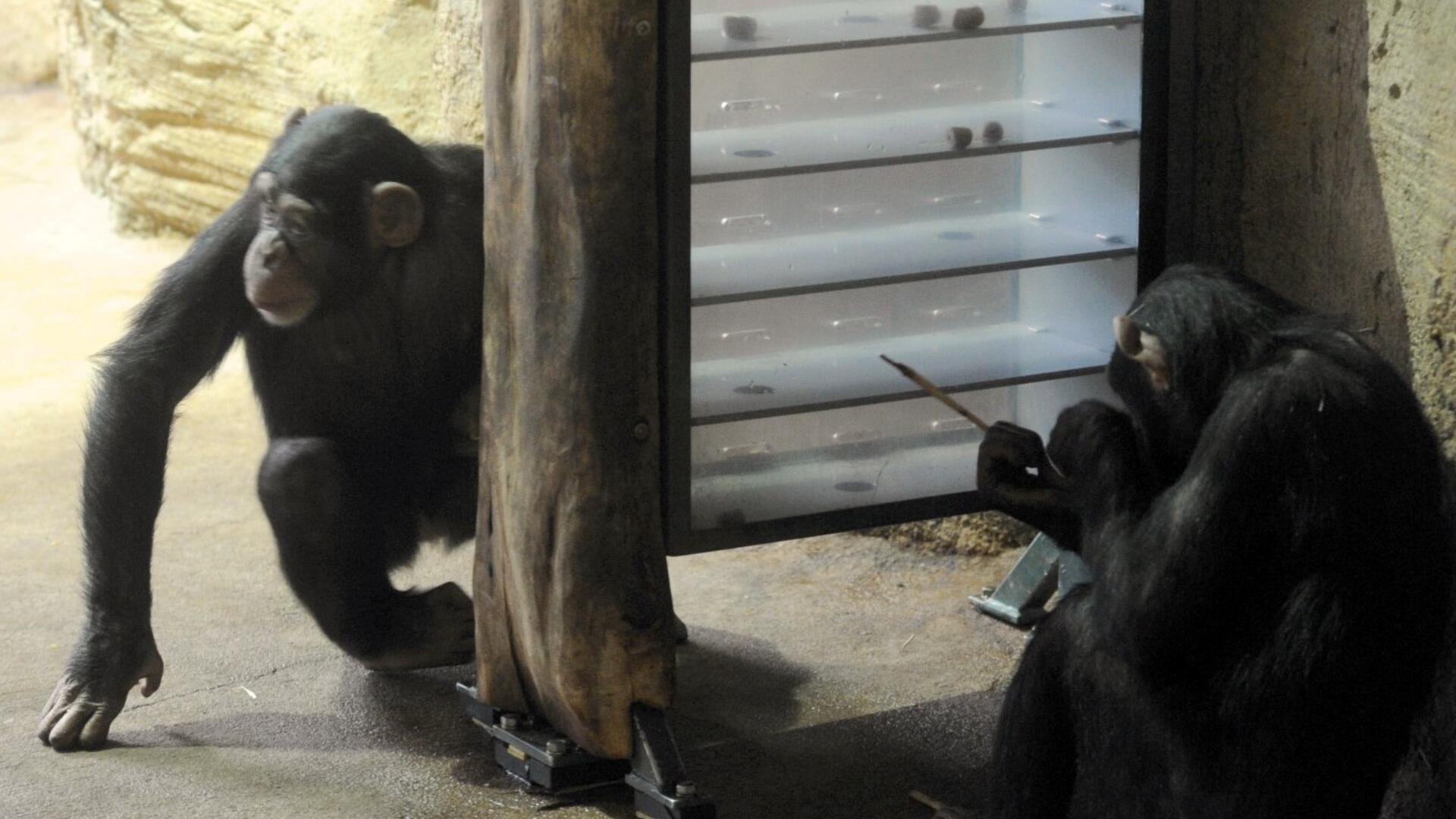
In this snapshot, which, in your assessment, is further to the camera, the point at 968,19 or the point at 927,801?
the point at 968,19

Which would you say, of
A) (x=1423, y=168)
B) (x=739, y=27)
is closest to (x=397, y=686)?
(x=739, y=27)

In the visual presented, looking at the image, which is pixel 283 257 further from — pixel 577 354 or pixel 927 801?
pixel 927 801

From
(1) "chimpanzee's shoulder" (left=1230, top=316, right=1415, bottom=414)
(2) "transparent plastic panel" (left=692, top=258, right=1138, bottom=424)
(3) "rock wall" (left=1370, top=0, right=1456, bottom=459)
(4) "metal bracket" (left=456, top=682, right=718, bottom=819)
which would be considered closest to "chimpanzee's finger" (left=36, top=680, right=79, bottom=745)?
(4) "metal bracket" (left=456, top=682, right=718, bottom=819)

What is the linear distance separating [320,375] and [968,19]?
149cm

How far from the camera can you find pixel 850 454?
3.37 metres

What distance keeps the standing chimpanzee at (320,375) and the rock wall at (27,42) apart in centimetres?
821

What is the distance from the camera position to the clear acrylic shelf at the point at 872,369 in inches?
125

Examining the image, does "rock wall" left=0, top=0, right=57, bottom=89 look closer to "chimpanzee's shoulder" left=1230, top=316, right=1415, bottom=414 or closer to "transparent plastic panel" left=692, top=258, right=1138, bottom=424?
"transparent plastic panel" left=692, top=258, right=1138, bottom=424

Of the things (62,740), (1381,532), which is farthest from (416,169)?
(1381,532)

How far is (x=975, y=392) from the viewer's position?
3.54 meters

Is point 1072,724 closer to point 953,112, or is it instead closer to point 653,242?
point 653,242

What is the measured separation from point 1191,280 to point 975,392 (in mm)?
944

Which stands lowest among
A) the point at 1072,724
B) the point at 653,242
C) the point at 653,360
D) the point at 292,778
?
the point at 292,778

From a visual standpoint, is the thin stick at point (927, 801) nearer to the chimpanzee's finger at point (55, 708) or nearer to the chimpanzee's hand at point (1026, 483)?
the chimpanzee's hand at point (1026, 483)
